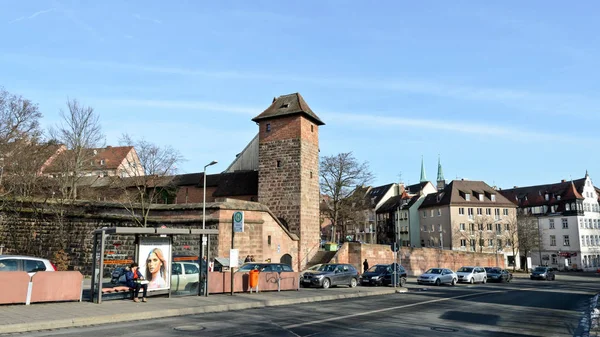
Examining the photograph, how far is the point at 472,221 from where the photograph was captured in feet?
241

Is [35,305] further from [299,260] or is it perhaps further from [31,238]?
[299,260]

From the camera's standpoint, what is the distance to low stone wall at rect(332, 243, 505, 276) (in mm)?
41931

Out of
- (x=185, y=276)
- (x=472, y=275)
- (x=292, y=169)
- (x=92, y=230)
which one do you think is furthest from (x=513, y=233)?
(x=185, y=276)

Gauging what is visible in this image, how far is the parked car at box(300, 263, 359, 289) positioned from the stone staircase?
11.6 meters

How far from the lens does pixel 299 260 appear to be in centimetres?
3941

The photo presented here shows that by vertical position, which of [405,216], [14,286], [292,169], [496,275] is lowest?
[496,275]

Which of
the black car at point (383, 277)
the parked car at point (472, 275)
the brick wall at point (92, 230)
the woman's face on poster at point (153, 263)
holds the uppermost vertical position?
the brick wall at point (92, 230)

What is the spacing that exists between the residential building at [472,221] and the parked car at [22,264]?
63868 millimetres

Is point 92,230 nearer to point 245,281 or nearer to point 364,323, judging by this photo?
point 245,281

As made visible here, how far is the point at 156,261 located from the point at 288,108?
27.1 m

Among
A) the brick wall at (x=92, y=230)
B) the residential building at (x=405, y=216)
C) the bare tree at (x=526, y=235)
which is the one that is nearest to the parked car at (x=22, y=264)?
the brick wall at (x=92, y=230)

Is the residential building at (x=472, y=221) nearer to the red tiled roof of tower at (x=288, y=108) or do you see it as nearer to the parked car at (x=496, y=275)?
the parked car at (x=496, y=275)

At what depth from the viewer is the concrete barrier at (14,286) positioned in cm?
1381

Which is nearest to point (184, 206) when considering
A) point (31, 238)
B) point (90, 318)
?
point (31, 238)
